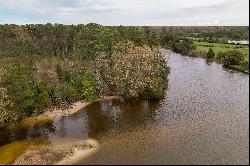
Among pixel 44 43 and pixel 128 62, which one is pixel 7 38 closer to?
pixel 44 43

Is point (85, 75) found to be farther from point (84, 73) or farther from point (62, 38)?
point (62, 38)

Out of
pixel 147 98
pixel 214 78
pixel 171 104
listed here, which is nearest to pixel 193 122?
pixel 171 104

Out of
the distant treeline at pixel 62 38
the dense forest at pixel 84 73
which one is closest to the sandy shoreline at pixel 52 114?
the dense forest at pixel 84 73

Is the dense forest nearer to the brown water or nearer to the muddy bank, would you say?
the brown water

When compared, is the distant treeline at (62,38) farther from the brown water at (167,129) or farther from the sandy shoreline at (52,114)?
the sandy shoreline at (52,114)

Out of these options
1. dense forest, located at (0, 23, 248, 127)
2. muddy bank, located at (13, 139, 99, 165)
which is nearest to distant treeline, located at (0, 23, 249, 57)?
dense forest, located at (0, 23, 248, 127)

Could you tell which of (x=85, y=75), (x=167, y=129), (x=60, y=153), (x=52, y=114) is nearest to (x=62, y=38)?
(x=85, y=75)
